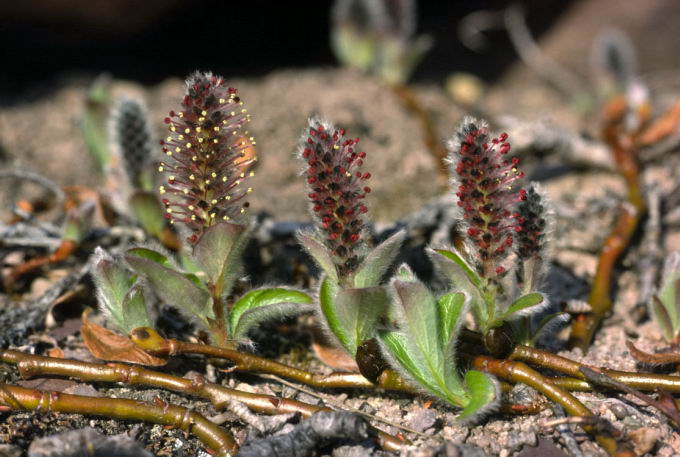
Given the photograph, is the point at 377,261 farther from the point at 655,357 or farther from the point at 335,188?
the point at 655,357

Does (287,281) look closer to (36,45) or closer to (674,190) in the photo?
(674,190)

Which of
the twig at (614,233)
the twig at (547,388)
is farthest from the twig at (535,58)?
the twig at (547,388)

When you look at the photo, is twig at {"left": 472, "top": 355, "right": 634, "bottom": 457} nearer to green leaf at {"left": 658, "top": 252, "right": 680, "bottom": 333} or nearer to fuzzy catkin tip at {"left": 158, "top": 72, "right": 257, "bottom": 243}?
green leaf at {"left": 658, "top": 252, "right": 680, "bottom": 333}

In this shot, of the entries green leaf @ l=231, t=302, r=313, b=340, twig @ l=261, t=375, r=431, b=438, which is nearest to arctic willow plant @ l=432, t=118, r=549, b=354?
twig @ l=261, t=375, r=431, b=438

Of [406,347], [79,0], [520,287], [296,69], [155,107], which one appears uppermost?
[79,0]

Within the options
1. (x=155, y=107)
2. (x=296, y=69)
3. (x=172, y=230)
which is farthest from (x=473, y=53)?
(x=172, y=230)

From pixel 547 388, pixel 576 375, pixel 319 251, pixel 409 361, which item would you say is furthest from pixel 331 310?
pixel 576 375
